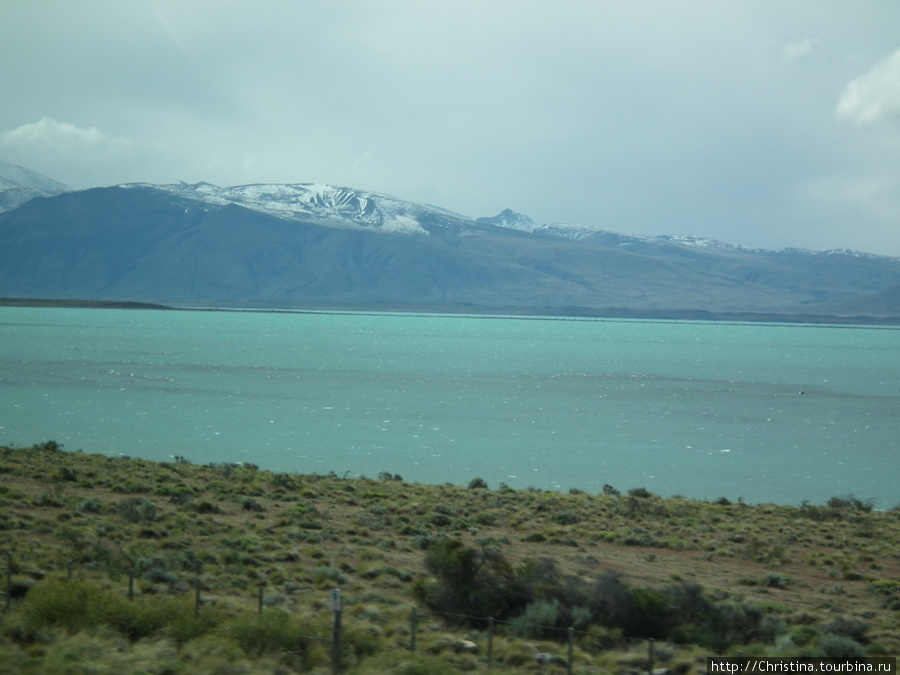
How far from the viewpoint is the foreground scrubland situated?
10680 mm

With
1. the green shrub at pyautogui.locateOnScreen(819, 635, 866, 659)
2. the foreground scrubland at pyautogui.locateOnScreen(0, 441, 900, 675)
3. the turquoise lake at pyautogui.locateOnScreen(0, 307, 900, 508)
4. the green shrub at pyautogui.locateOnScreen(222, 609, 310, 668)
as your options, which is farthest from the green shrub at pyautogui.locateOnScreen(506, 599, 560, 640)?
the turquoise lake at pyautogui.locateOnScreen(0, 307, 900, 508)

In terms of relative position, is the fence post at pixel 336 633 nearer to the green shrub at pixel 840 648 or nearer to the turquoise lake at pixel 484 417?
the green shrub at pixel 840 648

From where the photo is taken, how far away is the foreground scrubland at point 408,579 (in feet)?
35.0

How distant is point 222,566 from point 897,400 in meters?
72.7

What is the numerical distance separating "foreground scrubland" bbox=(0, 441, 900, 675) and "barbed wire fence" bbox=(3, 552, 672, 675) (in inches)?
1.6

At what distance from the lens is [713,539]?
20.8 metres

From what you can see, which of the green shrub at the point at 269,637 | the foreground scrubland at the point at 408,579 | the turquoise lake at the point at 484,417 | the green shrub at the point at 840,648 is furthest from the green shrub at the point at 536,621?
the turquoise lake at the point at 484,417

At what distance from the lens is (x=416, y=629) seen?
11844 mm

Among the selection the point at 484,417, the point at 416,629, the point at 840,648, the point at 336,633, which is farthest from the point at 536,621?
the point at 484,417

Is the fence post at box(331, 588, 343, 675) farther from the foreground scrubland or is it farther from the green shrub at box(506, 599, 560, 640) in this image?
the green shrub at box(506, 599, 560, 640)

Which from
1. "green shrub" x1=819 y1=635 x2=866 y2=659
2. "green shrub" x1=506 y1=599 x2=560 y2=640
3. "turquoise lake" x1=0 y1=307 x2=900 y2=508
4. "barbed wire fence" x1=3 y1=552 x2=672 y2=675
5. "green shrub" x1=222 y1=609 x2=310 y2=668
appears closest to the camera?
"barbed wire fence" x1=3 y1=552 x2=672 y2=675

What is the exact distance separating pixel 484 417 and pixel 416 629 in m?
46.3

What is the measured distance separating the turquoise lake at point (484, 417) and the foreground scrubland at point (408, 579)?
11948mm

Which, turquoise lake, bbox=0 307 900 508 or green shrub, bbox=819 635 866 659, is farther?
turquoise lake, bbox=0 307 900 508
